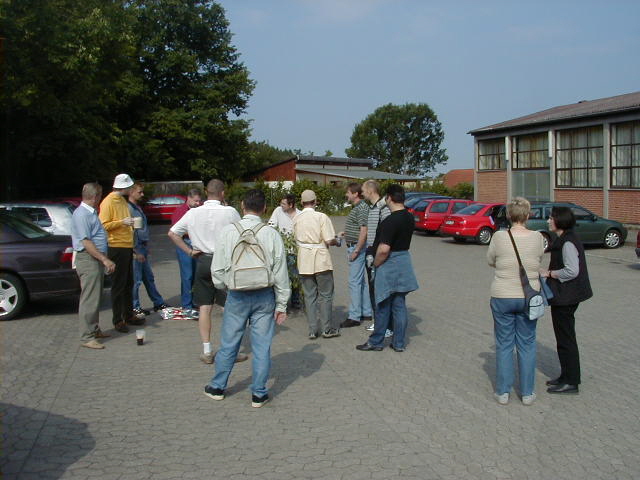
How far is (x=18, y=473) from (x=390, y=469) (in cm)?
240

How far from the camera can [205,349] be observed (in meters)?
6.81

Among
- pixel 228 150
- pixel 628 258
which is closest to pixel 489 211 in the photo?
pixel 628 258

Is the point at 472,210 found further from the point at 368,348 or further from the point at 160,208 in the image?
the point at 160,208

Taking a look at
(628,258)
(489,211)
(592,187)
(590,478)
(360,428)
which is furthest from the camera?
(592,187)

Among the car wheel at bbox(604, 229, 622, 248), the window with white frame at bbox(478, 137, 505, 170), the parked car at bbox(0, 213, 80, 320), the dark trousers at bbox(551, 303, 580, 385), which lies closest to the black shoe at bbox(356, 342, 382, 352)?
the dark trousers at bbox(551, 303, 580, 385)

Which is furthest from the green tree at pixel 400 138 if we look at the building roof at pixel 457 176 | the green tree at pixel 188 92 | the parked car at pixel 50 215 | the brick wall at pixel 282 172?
the parked car at pixel 50 215

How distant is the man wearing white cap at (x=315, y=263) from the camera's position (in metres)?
7.96

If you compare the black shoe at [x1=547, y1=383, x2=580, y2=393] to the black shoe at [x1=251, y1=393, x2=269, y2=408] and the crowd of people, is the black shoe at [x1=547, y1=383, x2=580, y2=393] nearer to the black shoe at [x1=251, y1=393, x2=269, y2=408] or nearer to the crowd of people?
the crowd of people

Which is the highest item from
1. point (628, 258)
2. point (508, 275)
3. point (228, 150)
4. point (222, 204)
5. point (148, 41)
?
point (148, 41)

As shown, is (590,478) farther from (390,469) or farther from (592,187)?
(592,187)

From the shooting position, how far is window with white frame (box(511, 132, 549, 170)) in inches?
1287

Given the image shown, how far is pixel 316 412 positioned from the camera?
5.38m

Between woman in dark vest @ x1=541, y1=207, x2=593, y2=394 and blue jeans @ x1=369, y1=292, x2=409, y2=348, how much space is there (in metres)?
1.81

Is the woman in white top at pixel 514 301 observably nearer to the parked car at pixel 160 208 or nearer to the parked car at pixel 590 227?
the parked car at pixel 590 227
